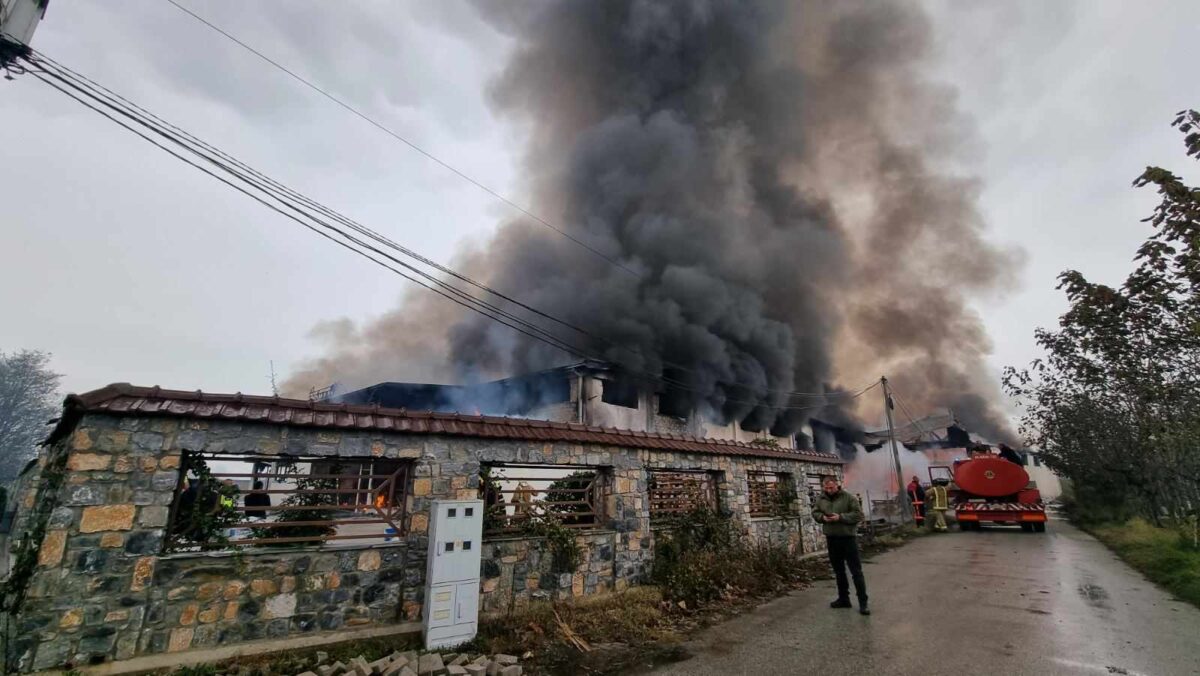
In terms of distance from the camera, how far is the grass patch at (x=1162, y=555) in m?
7.33

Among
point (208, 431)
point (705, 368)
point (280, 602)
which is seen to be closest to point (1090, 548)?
point (705, 368)

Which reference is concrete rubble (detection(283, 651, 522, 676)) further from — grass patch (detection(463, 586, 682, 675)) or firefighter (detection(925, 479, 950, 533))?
firefighter (detection(925, 479, 950, 533))

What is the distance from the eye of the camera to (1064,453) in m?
19.5

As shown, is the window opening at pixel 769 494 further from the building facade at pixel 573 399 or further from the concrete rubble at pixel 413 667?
the concrete rubble at pixel 413 667

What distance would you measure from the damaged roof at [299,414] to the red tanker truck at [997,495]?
1505 centimetres

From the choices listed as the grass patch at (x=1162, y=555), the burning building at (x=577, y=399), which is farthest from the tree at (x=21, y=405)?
the grass patch at (x=1162, y=555)

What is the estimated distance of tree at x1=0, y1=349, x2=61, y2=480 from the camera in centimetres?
4350

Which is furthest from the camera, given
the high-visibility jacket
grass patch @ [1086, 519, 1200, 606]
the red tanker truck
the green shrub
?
the high-visibility jacket

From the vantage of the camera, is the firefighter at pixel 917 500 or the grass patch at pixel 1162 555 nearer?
the grass patch at pixel 1162 555

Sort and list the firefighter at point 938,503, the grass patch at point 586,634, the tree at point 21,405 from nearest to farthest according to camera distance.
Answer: the grass patch at point 586,634 < the firefighter at point 938,503 < the tree at point 21,405

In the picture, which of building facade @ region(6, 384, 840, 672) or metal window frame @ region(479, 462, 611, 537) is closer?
building facade @ region(6, 384, 840, 672)

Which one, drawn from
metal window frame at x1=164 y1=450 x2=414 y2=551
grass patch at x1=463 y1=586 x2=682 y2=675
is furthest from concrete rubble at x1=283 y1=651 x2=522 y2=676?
metal window frame at x1=164 y1=450 x2=414 y2=551

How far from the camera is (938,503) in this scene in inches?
674

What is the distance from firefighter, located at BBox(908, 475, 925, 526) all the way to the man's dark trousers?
554 inches
